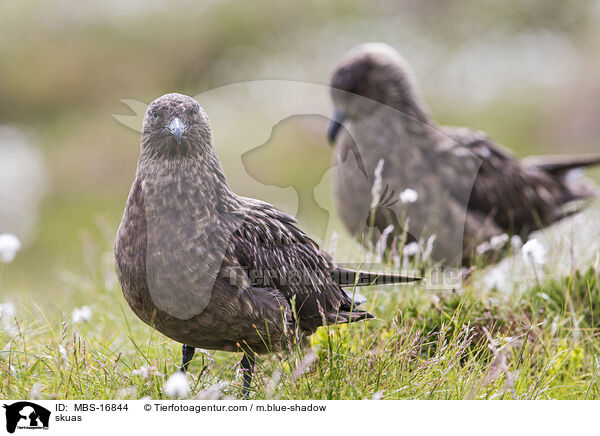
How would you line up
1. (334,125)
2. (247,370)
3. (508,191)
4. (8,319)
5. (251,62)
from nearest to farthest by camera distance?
(247,370), (8,319), (334,125), (508,191), (251,62)

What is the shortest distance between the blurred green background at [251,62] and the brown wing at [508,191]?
5346 millimetres

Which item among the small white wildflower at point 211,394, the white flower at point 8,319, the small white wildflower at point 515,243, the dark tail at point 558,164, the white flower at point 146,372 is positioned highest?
the dark tail at point 558,164

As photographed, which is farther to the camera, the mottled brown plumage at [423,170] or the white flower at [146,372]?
the mottled brown plumage at [423,170]

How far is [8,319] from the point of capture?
3584mm

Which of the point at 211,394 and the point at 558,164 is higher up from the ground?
the point at 558,164

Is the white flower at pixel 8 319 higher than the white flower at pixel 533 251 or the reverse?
the reverse

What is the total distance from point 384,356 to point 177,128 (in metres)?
1.23

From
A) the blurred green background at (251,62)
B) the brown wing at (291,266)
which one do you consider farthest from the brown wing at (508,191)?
the blurred green background at (251,62)

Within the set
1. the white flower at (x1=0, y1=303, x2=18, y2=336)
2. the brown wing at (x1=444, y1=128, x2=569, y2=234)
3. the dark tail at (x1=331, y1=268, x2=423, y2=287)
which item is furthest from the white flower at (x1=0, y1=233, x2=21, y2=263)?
the brown wing at (x1=444, y1=128, x2=569, y2=234)

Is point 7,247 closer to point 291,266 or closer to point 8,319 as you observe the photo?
point 8,319

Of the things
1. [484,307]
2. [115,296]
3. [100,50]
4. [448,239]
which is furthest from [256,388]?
[100,50]

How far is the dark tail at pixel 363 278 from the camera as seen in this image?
3197 mm
